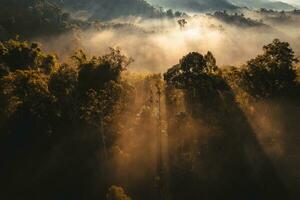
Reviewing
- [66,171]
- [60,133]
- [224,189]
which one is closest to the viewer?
[224,189]

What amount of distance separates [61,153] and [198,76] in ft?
98.7

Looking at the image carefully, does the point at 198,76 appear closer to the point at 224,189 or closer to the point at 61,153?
A: the point at 224,189

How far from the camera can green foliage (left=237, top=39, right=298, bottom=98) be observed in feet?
300

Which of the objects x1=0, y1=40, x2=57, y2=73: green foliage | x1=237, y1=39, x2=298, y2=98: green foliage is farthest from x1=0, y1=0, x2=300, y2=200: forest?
x1=0, y1=40, x2=57, y2=73: green foliage

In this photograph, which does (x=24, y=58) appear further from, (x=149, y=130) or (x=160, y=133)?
(x=160, y=133)

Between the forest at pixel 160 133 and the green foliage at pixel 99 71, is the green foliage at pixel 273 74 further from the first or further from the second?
the green foliage at pixel 99 71

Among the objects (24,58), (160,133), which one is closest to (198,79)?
(160,133)

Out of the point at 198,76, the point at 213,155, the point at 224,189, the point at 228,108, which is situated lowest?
the point at 224,189

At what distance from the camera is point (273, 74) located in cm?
9138

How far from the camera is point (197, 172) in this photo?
87250 mm

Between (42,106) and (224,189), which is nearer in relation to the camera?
(224,189)

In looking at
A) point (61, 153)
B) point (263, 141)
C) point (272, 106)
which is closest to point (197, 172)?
point (263, 141)

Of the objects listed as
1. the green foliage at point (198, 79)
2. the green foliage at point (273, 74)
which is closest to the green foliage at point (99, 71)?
the green foliage at point (198, 79)

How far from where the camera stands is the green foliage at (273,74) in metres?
91.5
